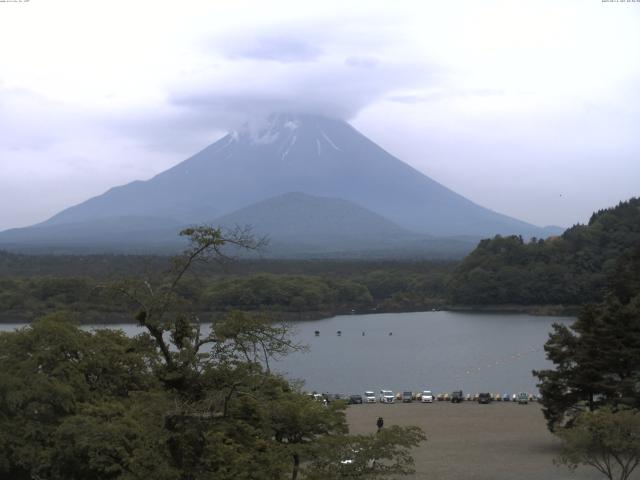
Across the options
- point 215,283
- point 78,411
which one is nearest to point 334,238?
point 215,283

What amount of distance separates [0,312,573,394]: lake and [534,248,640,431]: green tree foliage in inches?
212

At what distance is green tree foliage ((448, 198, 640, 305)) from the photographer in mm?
53844

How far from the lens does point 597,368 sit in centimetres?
1561

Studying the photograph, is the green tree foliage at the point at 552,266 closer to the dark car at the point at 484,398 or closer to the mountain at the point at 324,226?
the dark car at the point at 484,398

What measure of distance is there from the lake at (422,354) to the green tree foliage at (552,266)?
4.99 m

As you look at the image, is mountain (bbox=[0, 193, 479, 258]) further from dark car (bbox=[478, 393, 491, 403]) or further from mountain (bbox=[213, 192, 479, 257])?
dark car (bbox=[478, 393, 491, 403])

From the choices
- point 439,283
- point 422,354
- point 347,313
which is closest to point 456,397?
point 422,354

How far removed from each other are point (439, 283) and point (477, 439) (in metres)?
45.3

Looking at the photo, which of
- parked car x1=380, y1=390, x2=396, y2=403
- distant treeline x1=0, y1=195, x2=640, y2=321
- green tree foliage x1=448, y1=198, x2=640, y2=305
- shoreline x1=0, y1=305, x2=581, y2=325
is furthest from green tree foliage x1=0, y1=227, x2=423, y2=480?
green tree foliage x1=448, y1=198, x2=640, y2=305

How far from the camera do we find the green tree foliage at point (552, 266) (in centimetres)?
5384

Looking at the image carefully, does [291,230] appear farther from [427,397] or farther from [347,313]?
[427,397]

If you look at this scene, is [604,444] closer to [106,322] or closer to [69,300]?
[106,322]

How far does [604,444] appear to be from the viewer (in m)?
11.4

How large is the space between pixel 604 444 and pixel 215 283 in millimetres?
43419
